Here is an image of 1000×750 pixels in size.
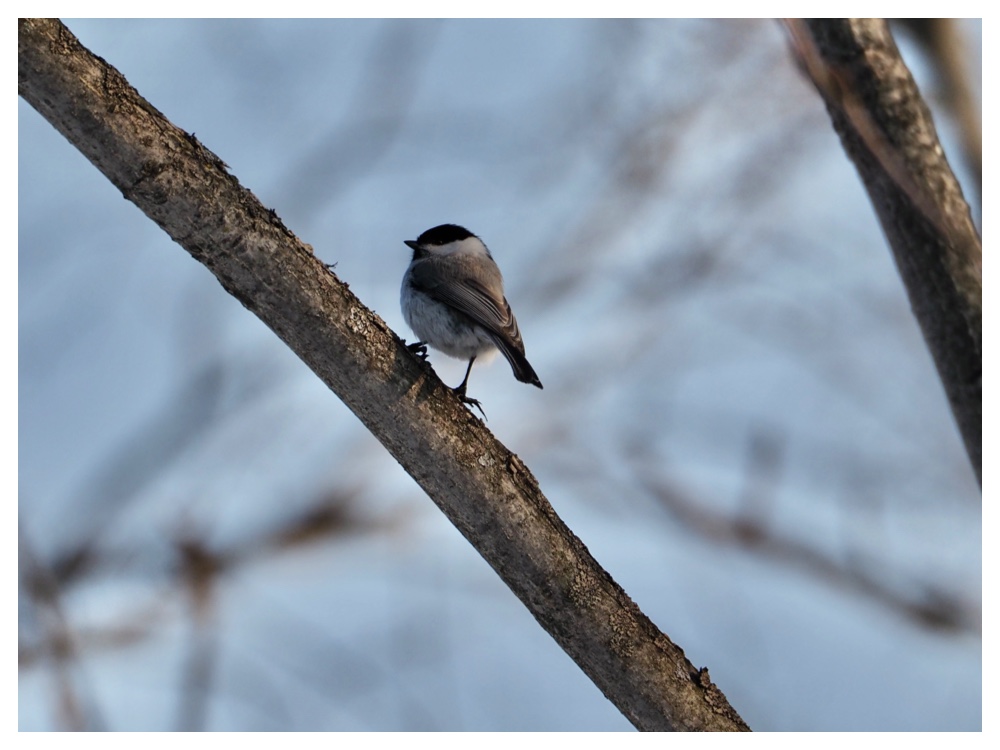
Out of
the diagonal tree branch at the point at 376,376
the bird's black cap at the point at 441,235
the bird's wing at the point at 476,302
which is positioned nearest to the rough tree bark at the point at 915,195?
the bird's wing at the point at 476,302

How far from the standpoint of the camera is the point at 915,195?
11.3 feet

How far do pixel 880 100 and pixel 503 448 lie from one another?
2323 mm

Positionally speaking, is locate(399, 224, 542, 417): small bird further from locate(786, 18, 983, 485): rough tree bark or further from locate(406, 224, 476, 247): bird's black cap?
locate(786, 18, 983, 485): rough tree bark

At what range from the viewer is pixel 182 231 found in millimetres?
2303

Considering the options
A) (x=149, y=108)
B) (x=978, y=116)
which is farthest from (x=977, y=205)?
(x=149, y=108)

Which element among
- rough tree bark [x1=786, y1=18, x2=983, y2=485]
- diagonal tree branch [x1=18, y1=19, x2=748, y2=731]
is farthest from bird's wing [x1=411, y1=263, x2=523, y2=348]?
rough tree bark [x1=786, y1=18, x2=983, y2=485]

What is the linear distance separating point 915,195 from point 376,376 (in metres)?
2.32

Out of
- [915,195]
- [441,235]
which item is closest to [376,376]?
[915,195]

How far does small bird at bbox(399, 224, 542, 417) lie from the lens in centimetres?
414

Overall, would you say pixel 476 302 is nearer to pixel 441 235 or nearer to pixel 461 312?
Result: pixel 461 312

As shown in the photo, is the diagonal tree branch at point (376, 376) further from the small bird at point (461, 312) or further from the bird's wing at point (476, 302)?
the bird's wing at point (476, 302)

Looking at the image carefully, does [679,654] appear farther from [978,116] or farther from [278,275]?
[978,116]

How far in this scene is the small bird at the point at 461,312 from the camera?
4141 mm

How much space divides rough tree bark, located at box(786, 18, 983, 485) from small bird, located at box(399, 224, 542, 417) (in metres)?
1.72
